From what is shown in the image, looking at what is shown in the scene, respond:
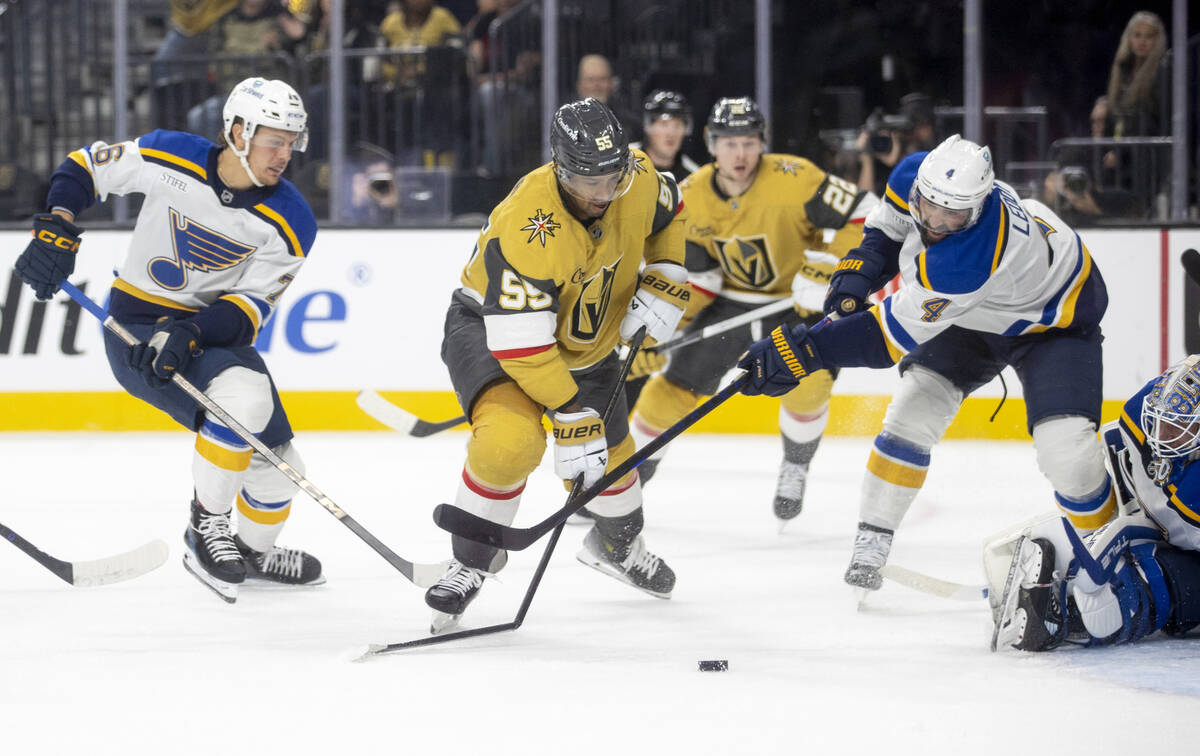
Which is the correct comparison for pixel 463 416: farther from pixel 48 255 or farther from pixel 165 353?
→ pixel 48 255

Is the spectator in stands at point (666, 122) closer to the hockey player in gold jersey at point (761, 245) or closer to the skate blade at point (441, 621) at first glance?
the hockey player in gold jersey at point (761, 245)

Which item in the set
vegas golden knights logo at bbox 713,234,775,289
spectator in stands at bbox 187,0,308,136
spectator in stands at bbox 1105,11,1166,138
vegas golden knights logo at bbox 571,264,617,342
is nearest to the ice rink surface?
vegas golden knights logo at bbox 571,264,617,342

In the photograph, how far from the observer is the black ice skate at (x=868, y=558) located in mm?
2998

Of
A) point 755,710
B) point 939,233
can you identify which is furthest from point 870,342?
point 755,710

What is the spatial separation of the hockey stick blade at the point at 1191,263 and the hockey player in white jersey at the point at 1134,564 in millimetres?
2652

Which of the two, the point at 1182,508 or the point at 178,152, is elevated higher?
the point at 178,152

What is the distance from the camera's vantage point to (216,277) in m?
3.18

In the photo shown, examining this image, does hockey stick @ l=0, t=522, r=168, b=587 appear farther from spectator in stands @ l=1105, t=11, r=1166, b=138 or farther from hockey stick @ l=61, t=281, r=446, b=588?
spectator in stands @ l=1105, t=11, r=1166, b=138

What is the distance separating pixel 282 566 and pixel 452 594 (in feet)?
2.29

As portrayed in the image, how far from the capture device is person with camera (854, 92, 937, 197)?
5648mm

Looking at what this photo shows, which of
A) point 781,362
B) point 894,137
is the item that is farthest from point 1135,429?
point 894,137

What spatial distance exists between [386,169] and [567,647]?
3589 millimetres

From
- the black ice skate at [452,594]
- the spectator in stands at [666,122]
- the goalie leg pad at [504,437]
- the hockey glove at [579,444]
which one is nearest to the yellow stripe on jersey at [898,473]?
the hockey glove at [579,444]

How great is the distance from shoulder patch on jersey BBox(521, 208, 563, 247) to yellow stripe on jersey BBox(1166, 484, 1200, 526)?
127 centimetres
